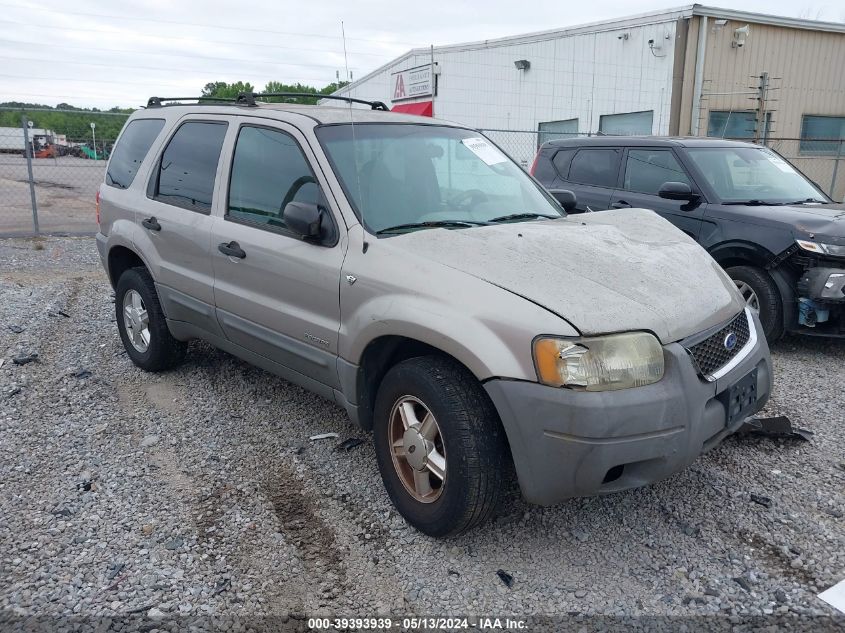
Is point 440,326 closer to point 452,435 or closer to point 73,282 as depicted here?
point 452,435

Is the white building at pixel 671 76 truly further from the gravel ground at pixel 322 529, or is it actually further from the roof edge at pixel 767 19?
the gravel ground at pixel 322 529

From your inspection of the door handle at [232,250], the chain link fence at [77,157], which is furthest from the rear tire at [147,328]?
the chain link fence at [77,157]

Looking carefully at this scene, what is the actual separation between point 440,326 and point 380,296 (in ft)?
1.36

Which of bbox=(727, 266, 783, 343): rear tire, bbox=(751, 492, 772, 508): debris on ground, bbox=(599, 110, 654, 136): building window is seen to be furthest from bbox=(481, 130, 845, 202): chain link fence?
bbox=(751, 492, 772, 508): debris on ground

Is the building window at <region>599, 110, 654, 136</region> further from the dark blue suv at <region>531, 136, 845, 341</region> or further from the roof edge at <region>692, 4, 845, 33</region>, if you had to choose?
the dark blue suv at <region>531, 136, 845, 341</region>

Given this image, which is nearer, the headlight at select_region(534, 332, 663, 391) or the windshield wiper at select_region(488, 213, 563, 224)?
the headlight at select_region(534, 332, 663, 391)

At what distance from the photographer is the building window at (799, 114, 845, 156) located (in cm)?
1770

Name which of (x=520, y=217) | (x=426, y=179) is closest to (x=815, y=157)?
(x=520, y=217)

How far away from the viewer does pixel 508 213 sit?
396 cm

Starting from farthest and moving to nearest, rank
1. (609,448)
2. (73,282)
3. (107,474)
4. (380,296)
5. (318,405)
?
(73,282) → (318,405) → (107,474) → (380,296) → (609,448)

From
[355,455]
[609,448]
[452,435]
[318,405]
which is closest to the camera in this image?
[609,448]

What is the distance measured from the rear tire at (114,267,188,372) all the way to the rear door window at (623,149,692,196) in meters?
4.69

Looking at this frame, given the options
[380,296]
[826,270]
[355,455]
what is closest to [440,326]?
[380,296]

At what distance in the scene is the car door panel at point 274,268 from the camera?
3.55 meters
